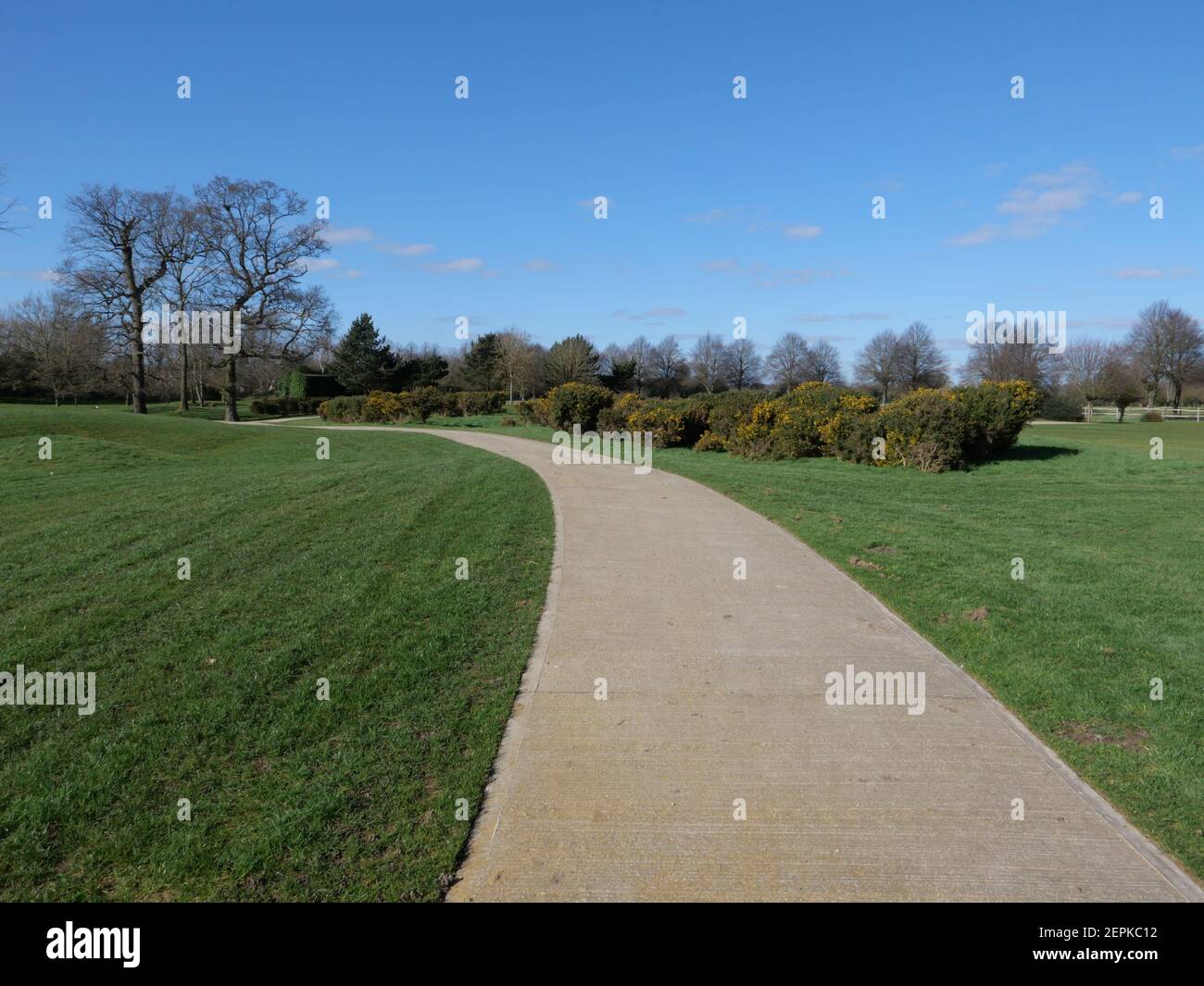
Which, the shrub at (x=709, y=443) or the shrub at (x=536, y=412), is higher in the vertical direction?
the shrub at (x=536, y=412)

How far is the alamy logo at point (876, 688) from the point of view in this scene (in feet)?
15.4

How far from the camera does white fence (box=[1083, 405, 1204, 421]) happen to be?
50094mm

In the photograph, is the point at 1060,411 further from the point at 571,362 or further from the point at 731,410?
the point at 731,410

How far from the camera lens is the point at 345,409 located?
35688 millimetres

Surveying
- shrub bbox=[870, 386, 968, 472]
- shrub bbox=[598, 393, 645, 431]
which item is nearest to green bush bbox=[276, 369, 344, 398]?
shrub bbox=[598, 393, 645, 431]

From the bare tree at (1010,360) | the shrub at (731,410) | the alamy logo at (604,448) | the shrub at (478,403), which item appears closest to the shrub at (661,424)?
the alamy logo at (604,448)

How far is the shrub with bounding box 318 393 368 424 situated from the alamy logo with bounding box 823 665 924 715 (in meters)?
33.2

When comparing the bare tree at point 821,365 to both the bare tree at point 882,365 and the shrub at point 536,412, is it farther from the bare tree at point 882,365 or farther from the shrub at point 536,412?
the shrub at point 536,412

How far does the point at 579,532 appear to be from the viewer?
9.20 meters

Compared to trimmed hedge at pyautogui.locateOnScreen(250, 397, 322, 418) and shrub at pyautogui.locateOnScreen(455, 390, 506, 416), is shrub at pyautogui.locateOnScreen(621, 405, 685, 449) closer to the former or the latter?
shrub at pyautogui.locateOnScreen(455, 390, 506, 416)

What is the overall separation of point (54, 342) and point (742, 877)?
60.5m
